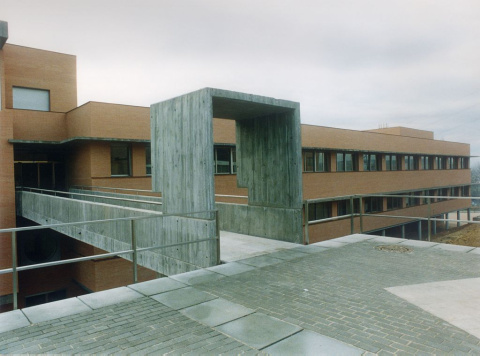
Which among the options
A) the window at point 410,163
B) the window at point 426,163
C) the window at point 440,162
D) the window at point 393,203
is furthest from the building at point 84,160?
the window at point 440,162

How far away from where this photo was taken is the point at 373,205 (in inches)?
1346

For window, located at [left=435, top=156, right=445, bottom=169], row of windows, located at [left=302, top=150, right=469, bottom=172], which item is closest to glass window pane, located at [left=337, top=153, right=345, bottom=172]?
row of windows, located at [left=302, top=150, right=469, bottom=172]

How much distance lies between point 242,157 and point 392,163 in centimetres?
3176

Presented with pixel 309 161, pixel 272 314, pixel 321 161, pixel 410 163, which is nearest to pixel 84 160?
pixel 309 161

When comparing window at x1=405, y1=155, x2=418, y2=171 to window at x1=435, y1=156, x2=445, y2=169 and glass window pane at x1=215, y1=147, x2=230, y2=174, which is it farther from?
glass window pane at x1=215, y1=147, x2=230, y2=174

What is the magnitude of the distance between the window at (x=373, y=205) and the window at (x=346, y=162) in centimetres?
317

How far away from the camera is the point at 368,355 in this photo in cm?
377

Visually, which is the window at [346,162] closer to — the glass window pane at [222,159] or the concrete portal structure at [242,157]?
the glass window pane at [222,159]

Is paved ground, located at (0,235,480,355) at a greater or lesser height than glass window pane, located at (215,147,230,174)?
lesser

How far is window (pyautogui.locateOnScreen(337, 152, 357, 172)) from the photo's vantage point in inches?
1265

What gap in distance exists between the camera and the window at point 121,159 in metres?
21.7

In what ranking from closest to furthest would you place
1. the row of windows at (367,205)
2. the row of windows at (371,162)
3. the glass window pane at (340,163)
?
the row of windows at (367,205) < the row of windows at (371,162) < the glass window pane at (340,163)

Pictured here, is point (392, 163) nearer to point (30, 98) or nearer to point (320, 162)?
point (320, 162)

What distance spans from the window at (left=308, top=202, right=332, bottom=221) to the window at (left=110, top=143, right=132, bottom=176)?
1316 centimetres
